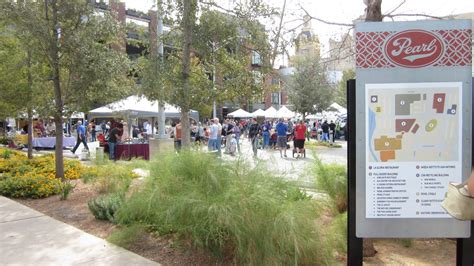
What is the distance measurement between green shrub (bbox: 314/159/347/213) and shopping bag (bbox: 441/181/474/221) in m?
3.86

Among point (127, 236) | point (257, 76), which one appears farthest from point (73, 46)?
point (127, 236)

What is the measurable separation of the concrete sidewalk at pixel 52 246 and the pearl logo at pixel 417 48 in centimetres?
316

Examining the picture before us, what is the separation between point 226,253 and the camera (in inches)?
172

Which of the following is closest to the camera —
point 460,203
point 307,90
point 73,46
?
point 460,203

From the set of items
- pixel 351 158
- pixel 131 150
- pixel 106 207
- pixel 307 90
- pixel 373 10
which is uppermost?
pixel 307 90

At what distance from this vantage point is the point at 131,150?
16938 mm

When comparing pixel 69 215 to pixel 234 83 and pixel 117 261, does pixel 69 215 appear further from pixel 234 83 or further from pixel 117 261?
pixel 234 83

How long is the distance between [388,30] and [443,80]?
586 mm

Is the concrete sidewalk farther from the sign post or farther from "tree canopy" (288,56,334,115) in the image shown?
"tree canopy" (288,56,334,115)

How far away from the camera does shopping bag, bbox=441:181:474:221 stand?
2.03m

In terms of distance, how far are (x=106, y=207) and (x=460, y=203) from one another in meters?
5.17

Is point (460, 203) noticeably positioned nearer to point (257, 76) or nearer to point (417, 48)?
point (417, 48)

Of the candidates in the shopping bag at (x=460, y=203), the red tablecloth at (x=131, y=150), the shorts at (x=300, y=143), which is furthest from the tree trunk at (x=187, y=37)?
the shorts at (x=300, y=143)

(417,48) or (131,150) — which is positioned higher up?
(417,48)
